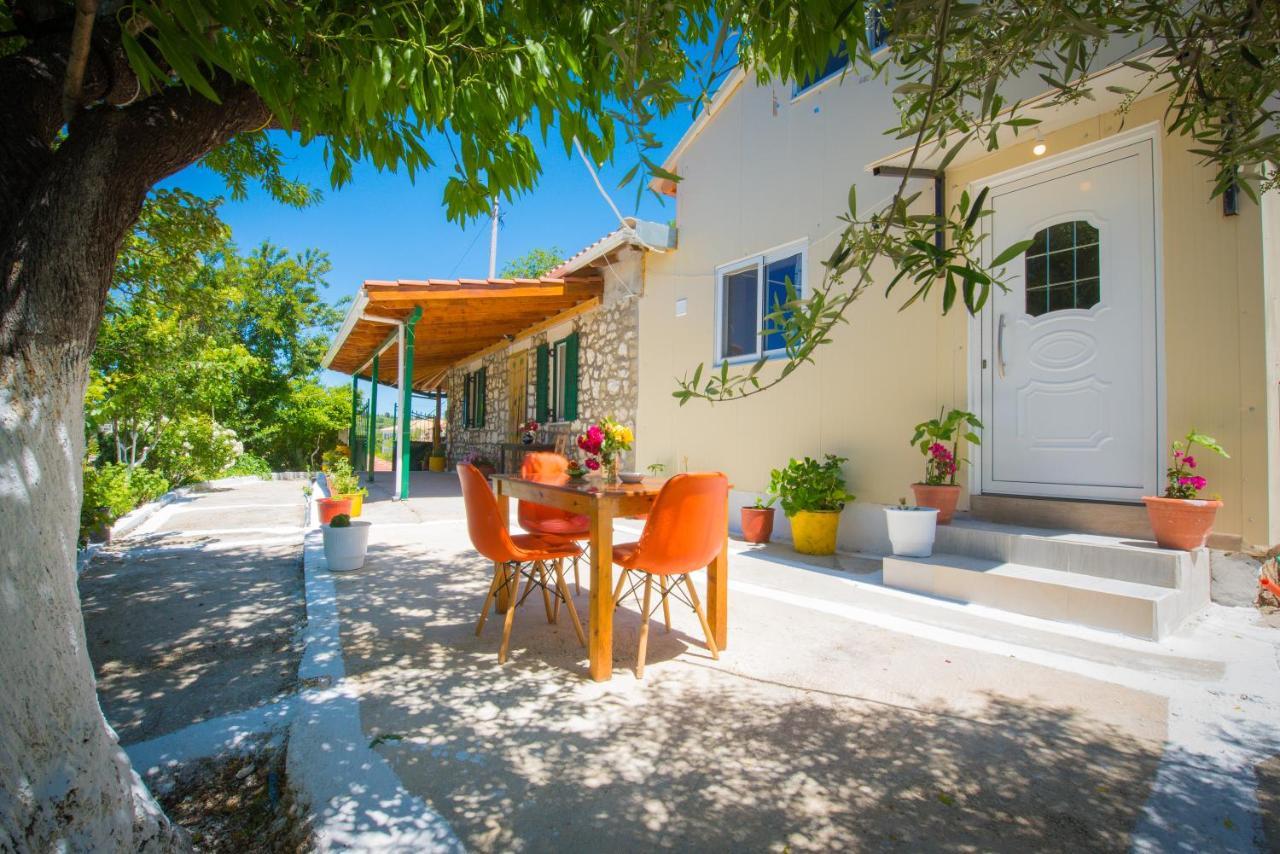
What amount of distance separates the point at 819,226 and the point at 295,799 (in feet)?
18.6

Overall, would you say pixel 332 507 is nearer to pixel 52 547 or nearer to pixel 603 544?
pixel 603 544

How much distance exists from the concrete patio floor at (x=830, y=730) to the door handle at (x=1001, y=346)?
1853mm

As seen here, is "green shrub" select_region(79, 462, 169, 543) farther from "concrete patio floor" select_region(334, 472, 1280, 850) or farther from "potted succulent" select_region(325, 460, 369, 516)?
"concrete patio floor" select_region(334, 472, 1280, 850)

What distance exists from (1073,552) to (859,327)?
243 cm

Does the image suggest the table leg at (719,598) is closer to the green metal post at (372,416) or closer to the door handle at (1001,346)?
the door handle at (1001,346)

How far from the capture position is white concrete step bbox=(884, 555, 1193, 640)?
3.18 meters

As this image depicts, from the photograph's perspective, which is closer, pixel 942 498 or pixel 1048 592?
pixel 1048 592

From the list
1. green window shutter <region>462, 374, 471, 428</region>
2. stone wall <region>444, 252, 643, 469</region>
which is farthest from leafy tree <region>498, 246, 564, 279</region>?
stone wall <region>444, 252, 643, 469</region>

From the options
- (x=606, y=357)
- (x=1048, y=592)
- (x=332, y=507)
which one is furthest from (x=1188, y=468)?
(x=332, y=507)

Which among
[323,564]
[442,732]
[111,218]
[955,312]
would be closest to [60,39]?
[111,218]

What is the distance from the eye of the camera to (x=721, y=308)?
6.91m

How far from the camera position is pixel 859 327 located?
542cm

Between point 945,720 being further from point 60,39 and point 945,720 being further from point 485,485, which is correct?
point 60,39

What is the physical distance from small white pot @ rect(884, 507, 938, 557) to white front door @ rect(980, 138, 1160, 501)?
2.57 ft
